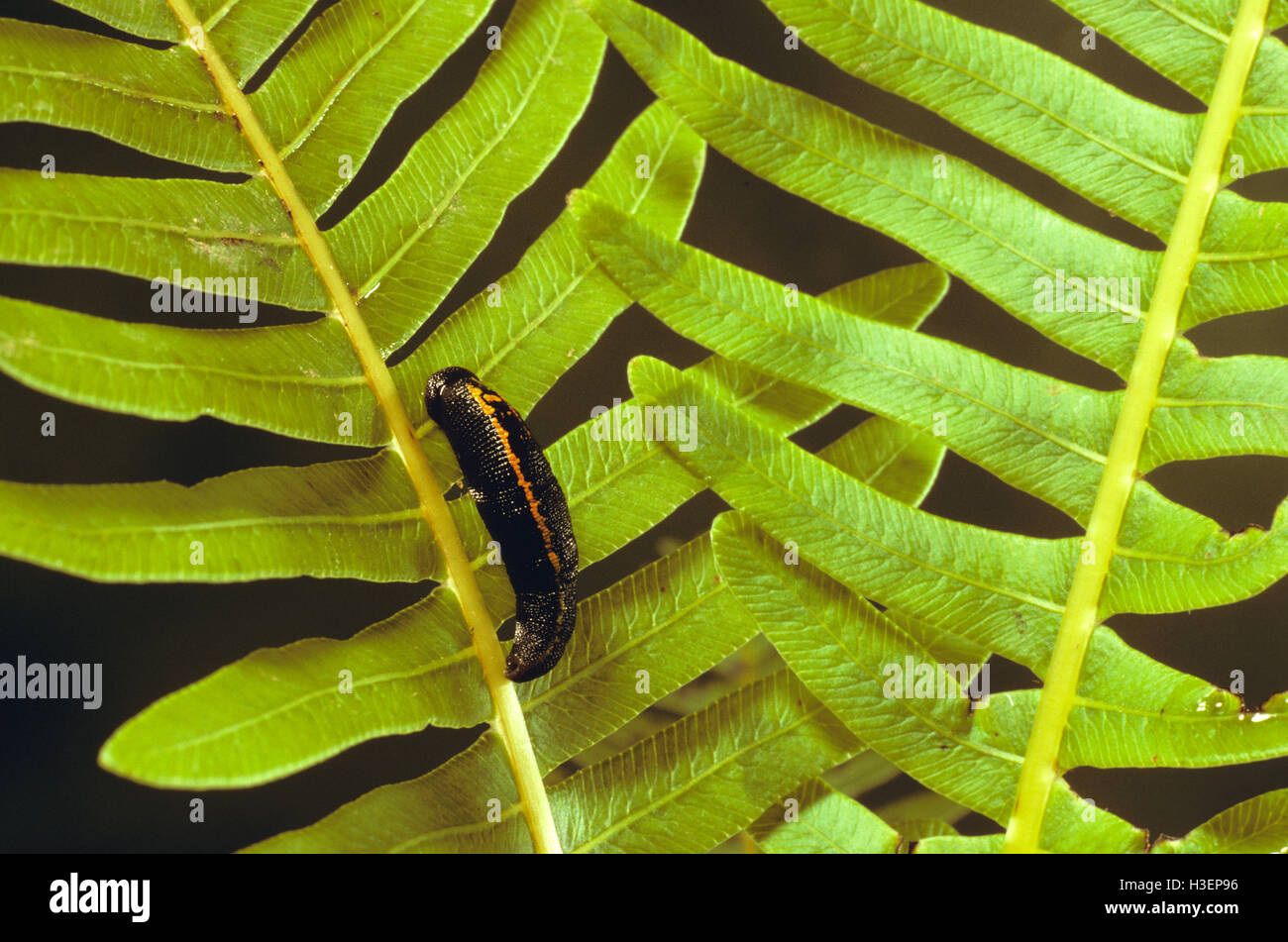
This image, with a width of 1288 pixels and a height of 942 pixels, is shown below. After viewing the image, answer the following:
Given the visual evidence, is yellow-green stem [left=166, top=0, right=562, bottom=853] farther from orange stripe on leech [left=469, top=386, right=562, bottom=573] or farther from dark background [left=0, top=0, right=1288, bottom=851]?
Result: dark background [left=0, top=0, right=1288, bottom=851]

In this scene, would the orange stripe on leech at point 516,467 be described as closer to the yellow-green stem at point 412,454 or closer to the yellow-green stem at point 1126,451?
the yellow-green stem at point 412,454

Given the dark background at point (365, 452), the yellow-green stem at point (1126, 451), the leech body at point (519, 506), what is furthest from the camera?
the dark background at point (365, 452)

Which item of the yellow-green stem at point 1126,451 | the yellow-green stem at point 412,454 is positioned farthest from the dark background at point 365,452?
the yellow-green stem at point 1126,451

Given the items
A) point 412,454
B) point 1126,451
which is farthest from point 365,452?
point 1126,451

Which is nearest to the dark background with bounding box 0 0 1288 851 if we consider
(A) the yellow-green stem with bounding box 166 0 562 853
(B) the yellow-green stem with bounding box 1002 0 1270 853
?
(A) the yellow-green stem with bounding box 166 0 562 853

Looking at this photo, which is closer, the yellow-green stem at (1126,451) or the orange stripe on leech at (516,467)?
the yellow-green stem at (1126,451)
